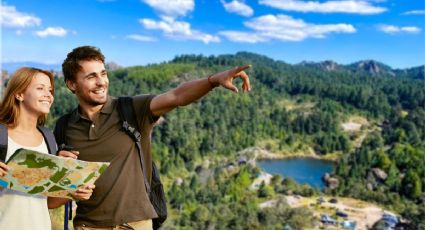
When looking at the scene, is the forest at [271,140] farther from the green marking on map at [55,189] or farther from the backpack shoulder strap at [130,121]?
the green marking on map at [55,189]

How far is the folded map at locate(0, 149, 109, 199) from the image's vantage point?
2.13 meters

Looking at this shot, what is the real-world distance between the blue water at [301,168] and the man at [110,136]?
57.4 meters

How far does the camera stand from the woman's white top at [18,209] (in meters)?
2.23

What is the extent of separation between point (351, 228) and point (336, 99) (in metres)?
63.0

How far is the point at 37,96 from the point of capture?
2.37 metres

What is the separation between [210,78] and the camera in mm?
2502

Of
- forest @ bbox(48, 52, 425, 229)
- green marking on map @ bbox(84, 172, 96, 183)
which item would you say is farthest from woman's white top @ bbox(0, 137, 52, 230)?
forest @ bbox(48, 52, 425, 229)

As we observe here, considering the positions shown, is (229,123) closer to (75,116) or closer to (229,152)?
(229,152)

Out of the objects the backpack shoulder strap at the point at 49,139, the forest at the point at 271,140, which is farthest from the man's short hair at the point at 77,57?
the forest at the point at 271,140

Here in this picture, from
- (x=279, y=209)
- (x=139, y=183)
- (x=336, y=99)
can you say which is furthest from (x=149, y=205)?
(x=336, y=99)

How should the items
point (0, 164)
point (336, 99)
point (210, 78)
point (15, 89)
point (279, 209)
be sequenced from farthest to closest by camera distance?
point (336, 99)
point (279, 209)
point (210, 78)
point (15, 89)
point (0, 164)

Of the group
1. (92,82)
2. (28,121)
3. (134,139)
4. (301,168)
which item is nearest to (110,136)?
(134,139)

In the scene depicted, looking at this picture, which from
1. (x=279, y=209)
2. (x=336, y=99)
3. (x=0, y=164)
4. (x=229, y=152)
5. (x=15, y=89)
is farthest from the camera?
(x=336, y=99)

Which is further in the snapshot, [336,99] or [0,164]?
[336,99]
